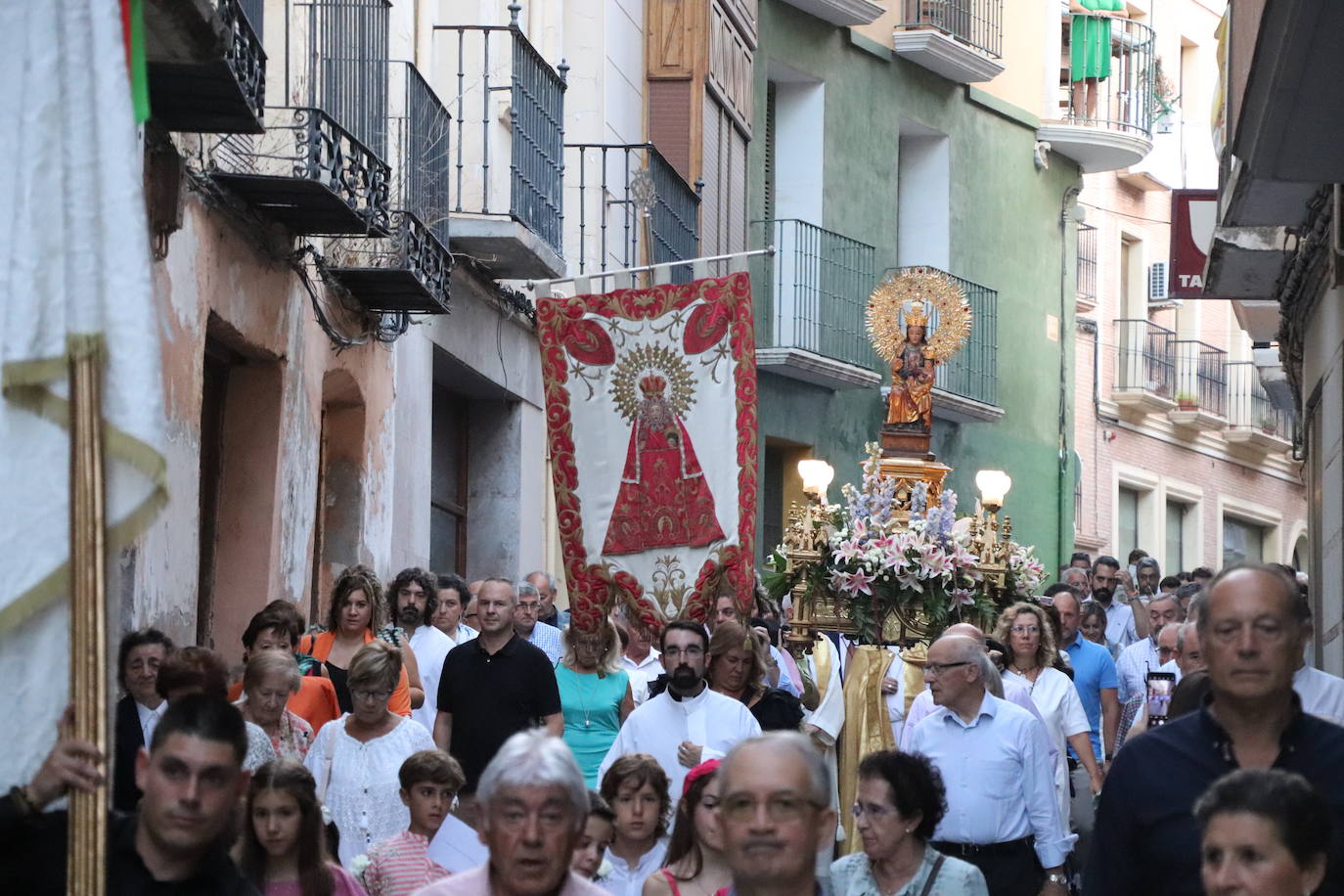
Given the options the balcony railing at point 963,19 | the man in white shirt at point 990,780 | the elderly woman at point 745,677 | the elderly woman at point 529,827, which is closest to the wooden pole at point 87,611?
the elderly woman at point 529,827

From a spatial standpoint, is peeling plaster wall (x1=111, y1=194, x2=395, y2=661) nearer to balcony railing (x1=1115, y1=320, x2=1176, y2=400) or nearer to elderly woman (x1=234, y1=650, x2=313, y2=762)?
elderly woman (x1=234, y1=650, x2=313, y2=762)

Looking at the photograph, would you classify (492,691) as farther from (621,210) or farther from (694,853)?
(621,210)

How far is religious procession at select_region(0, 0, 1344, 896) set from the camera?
4.50 meters

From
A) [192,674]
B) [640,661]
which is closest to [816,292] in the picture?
[640,661]

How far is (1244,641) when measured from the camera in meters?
4.89

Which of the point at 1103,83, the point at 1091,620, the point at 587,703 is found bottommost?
the point at 587,703

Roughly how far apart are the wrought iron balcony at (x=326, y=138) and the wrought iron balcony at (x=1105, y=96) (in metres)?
16.1

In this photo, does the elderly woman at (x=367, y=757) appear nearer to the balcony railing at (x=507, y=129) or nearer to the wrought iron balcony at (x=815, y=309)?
the balcony railing at (x=507, y=129)

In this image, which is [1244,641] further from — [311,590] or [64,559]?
[311,590]

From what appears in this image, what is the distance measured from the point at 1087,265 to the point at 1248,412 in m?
4.28

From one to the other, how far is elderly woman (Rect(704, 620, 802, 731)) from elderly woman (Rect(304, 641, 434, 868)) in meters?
1.29

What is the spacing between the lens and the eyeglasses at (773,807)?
4625 millimetres

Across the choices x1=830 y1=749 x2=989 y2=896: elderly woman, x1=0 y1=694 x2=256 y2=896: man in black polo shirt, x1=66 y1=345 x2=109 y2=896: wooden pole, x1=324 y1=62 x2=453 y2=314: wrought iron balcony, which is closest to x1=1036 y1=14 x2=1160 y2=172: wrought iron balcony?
x1=324 y1=62 x2=453 y2=314: wrought iron balcony

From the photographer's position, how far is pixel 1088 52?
29359mm
